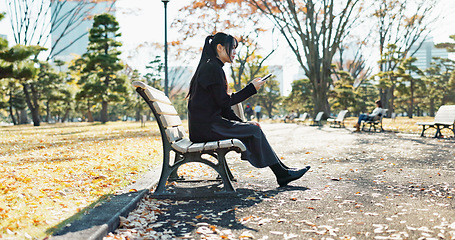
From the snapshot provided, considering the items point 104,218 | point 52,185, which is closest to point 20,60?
point 52,185

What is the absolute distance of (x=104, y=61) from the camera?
23.9m

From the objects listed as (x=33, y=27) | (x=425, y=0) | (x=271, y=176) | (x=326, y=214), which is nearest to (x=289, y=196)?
(x=326, y=214)

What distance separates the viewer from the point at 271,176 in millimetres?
4527

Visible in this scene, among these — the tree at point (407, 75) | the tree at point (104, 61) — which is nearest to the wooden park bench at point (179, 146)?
the tree at point (104, 61)

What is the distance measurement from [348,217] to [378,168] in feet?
8.34

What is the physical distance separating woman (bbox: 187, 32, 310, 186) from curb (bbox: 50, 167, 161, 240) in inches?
30.5

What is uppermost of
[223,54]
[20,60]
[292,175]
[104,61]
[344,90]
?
[104,61]

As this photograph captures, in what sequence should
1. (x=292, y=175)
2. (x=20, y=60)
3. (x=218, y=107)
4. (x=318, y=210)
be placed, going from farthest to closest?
(x=20, y=60) → (x=292, y=175) → (x=218, y=107) → (x=318, y=210)

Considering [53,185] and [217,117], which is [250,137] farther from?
[53,185]

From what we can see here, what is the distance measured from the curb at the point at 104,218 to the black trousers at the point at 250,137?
884 mm

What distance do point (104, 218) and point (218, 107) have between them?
1501 millimetres

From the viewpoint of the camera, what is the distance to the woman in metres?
3.43

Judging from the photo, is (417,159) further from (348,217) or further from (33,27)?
(33,27)

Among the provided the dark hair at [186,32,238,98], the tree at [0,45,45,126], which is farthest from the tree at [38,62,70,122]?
the dark hair at [186,32,238,98]
